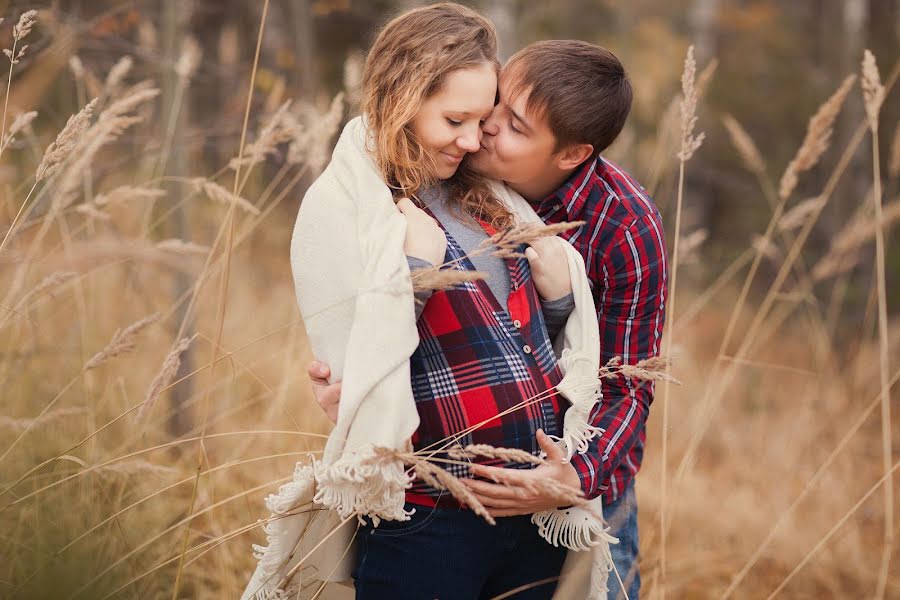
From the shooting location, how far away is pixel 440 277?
1.51 meters

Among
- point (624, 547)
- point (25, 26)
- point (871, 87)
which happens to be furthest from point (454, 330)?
point (871, 87)

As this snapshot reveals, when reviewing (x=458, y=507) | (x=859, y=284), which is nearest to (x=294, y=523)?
(x=458, y=507)

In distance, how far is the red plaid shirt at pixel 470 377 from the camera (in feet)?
5.87

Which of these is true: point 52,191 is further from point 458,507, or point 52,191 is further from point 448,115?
point 458,507

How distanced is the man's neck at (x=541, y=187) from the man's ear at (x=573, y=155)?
45 millimetres

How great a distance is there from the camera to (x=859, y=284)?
6629 mm

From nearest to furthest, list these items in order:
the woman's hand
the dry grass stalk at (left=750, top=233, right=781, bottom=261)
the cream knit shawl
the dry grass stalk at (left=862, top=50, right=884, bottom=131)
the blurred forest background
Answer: the cream knit shawl, the woman's hand, the blurred forest background, the dry grass stalk at (left=862, top=50, right=884, bottom=131), the dry grass stalk at (left=750, top=233, right=781, bottom=261)

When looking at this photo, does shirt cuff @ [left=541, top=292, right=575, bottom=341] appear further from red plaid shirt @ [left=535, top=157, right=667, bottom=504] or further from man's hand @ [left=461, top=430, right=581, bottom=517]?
man's hand @ [left=461, top=430, right=581, bottom=517]

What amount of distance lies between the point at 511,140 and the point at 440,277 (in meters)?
0.62

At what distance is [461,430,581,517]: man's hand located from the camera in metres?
1.72

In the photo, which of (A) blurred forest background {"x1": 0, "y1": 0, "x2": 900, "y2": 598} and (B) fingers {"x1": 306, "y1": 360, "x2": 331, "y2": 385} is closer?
(B) fingers {"x1": 306, "y1": 360, "x2": 331, "y2": 385}

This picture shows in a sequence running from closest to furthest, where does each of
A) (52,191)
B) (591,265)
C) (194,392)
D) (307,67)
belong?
(591,265), (52,191), (194,392), (307,67)

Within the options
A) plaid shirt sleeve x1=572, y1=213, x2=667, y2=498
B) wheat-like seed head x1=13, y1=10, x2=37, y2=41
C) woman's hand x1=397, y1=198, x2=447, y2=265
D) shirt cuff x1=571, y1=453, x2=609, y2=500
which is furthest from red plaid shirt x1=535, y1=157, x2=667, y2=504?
wheat-like seed head x1=13, y1=10, x2=37, y2=41

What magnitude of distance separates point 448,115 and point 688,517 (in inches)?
106
